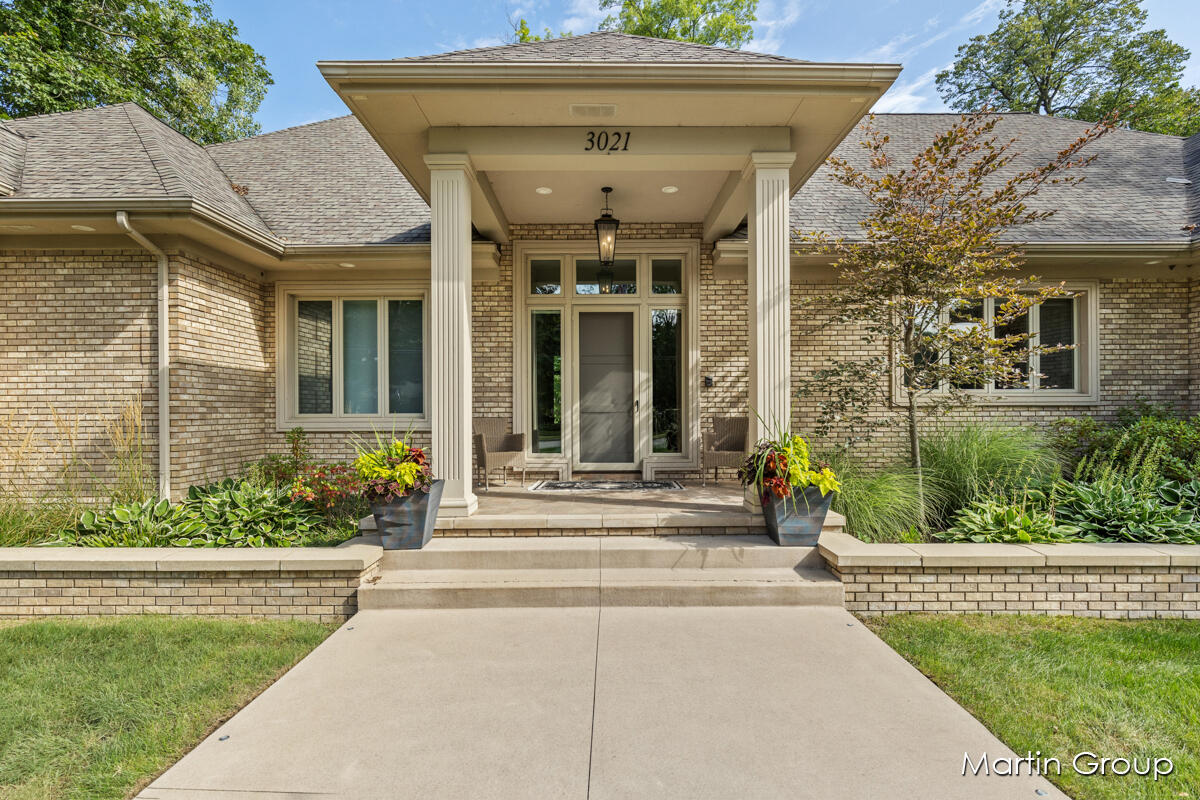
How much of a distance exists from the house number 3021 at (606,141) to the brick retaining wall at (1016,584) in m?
3.70

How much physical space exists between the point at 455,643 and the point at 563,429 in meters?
4.30

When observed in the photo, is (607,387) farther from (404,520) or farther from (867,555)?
(867,555)

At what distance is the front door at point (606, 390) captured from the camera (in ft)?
24.8

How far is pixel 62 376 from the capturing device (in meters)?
5.81

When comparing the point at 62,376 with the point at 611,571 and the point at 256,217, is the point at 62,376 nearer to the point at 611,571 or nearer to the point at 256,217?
the point at 256,217

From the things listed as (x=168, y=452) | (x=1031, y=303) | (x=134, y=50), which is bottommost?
(x=168, y=452)

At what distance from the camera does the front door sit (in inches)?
297

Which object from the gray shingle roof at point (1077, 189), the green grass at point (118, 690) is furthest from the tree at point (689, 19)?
the green grass at point (118, 690)

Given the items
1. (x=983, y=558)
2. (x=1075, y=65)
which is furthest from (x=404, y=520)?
(x=1075, y=65)

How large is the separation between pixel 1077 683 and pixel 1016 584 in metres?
1.13

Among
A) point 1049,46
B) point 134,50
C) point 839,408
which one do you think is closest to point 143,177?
point 839,408

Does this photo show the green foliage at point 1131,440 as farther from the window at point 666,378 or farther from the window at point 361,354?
the window at point 361,354

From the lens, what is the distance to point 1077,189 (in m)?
8.08

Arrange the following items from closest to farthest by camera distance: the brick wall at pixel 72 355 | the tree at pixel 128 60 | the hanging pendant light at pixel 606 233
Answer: the brick wall at pixel 72 355 < the hanging pendant light at pixel 606 233 < the tree at pixel 128 60
